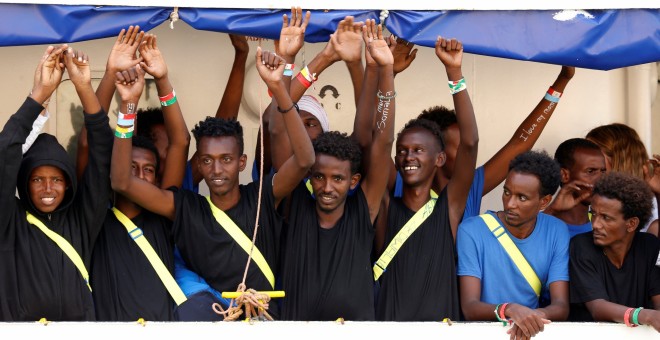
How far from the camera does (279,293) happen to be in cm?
432

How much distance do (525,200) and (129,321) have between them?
1682mm

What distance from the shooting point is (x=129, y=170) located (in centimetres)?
439

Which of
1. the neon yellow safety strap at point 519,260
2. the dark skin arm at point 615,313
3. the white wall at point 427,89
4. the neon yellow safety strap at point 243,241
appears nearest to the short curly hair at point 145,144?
the neon yellow safety strap at point 243,241

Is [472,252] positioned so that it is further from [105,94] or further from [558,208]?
[105,94]

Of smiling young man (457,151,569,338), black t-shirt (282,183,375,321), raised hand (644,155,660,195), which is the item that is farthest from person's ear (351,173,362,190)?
raised hand (644,155,660,195)

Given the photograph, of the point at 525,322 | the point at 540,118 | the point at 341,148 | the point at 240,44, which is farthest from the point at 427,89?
the point at 525,322

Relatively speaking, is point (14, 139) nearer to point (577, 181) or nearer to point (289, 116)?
point (289, 116)

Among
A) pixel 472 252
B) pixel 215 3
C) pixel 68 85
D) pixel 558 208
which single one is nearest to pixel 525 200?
pixel 472 252

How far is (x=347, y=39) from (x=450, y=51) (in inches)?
17.1

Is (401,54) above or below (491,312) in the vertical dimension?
above

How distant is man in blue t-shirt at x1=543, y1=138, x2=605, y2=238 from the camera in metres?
5.21

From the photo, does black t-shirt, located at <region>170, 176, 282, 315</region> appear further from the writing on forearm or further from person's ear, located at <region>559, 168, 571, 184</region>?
person's ear, located at <region>559, 168, 571, 184</region>

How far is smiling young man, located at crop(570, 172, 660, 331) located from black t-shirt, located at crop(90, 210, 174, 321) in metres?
1.68

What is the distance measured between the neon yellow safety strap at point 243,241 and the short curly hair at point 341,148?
1.51ft
